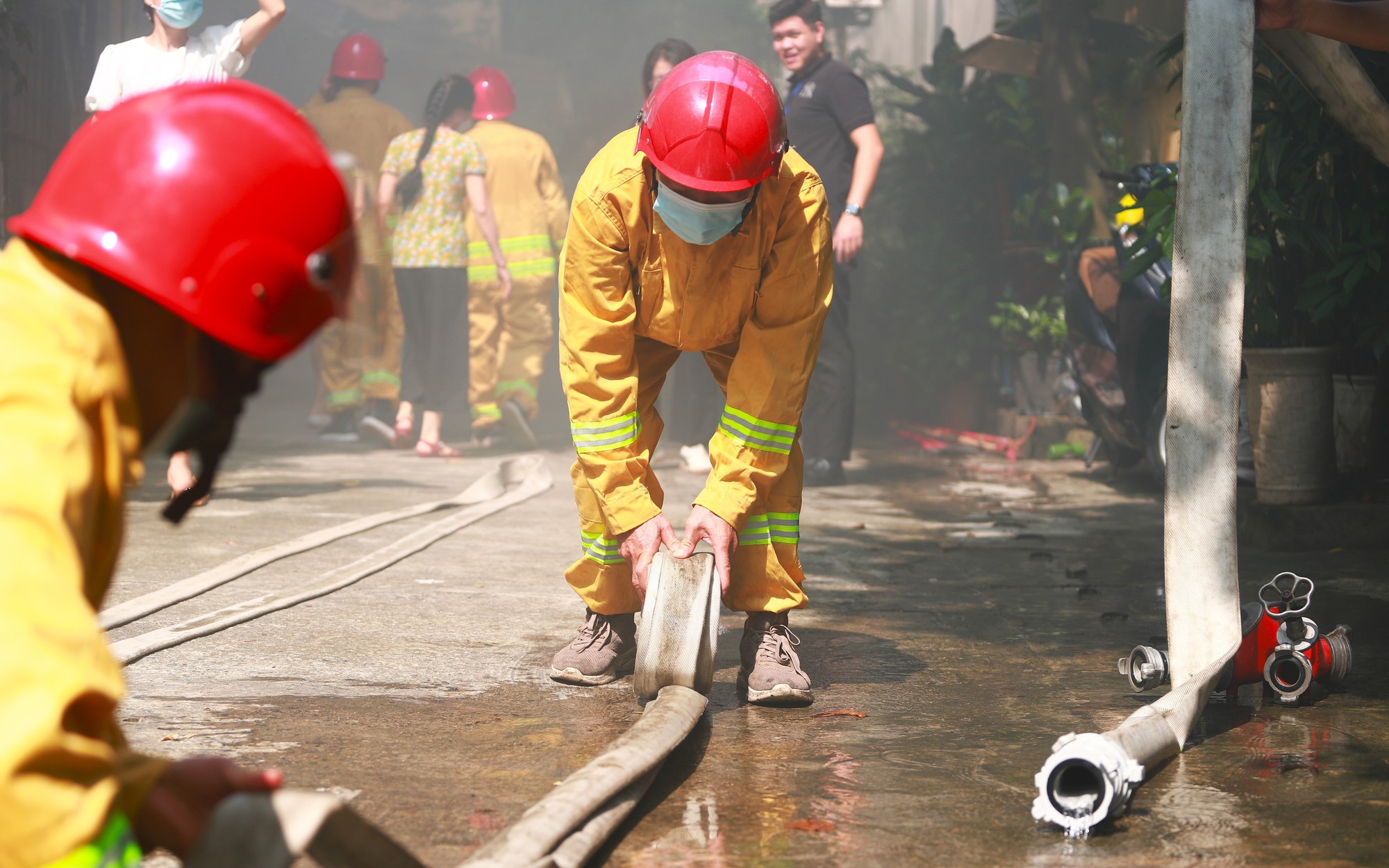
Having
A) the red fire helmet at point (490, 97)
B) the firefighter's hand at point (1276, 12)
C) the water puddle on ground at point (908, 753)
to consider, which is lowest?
the water puddle on ground at point (908, 753)

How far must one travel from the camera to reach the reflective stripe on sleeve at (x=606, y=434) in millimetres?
3340

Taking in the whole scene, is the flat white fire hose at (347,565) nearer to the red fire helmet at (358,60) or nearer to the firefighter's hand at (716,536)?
the firefighter's hand at (716,536)

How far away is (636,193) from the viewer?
3.32 metres

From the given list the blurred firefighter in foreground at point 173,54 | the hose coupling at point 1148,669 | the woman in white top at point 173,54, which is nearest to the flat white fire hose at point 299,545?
the blurred firefighter in foreground at point 173,54

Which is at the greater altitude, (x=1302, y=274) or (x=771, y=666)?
(x=1302, y=274)

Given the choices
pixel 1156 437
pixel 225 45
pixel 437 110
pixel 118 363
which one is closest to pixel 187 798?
pixel 118 363

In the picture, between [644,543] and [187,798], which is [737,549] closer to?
[644,543]

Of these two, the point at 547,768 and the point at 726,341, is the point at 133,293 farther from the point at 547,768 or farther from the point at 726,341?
the point at 726,341

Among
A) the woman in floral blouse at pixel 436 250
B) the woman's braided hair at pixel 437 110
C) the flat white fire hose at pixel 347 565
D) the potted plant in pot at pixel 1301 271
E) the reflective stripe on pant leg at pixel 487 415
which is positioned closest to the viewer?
the flat white fire hose at pixel 347 565

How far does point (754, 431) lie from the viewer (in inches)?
133

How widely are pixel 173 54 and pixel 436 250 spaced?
3.25m

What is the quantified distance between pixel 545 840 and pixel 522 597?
8.00 ft

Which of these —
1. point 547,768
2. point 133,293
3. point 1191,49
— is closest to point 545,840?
point 547,768

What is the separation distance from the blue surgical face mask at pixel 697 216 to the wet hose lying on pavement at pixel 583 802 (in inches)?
29.2
